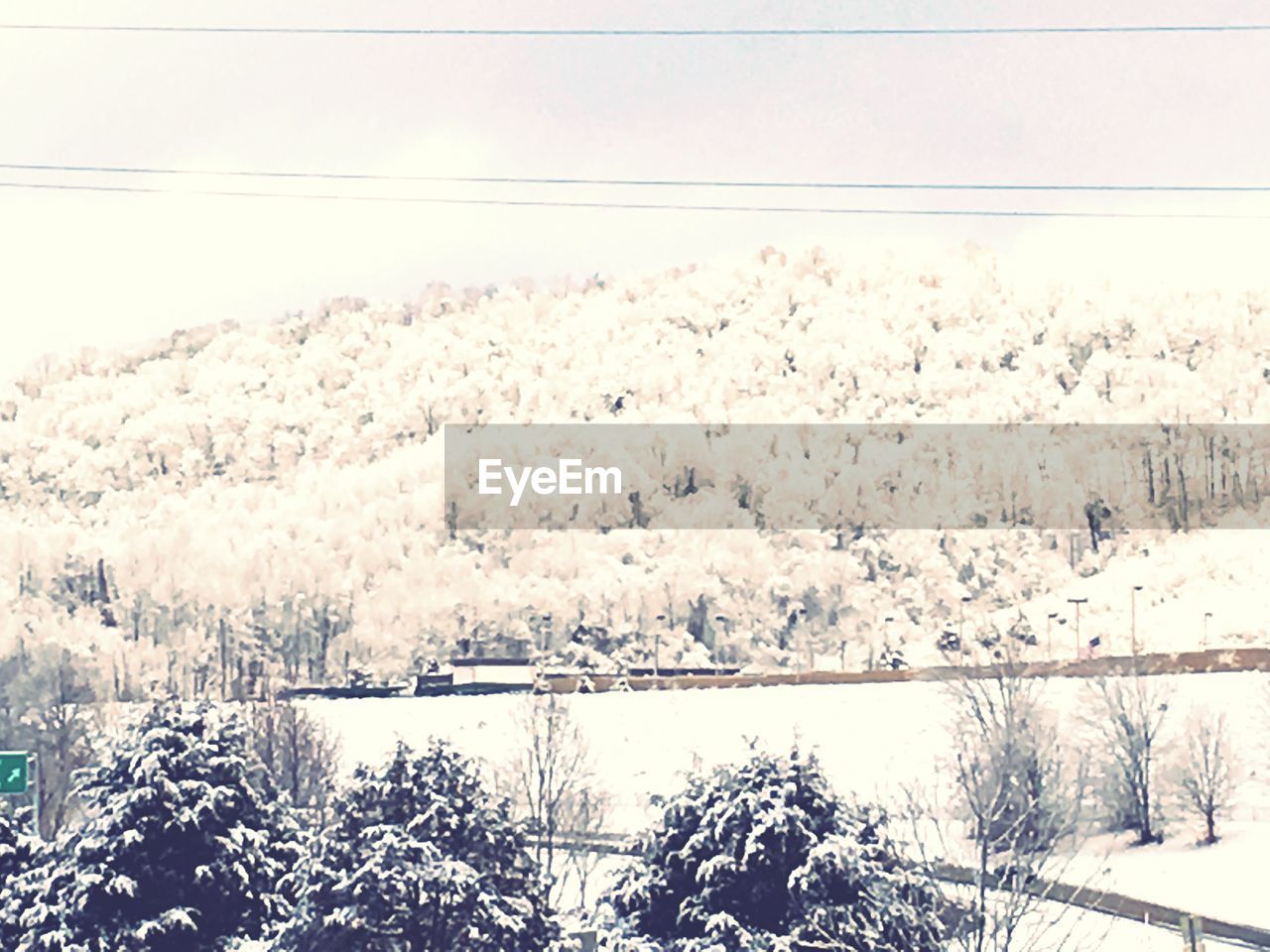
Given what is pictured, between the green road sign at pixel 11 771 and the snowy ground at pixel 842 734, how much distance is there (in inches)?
1457

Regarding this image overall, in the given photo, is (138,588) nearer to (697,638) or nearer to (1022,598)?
(697,638)

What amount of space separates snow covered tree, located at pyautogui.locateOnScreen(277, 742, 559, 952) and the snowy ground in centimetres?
3687

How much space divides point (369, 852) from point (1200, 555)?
15026 cm

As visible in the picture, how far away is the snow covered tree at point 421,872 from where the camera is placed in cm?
2084

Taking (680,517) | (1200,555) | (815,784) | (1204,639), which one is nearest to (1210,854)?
(815,784)

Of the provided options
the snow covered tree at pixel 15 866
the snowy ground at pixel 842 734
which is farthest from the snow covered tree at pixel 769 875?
the snowy ground at pixel 842 734

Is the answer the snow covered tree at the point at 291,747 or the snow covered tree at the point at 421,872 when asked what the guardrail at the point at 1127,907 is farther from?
the snow covered tree at the point at 421,872

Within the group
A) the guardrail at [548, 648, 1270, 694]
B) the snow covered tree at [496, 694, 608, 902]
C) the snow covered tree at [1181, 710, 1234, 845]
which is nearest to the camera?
the snow covered tree at [496, 694, 608, 902]

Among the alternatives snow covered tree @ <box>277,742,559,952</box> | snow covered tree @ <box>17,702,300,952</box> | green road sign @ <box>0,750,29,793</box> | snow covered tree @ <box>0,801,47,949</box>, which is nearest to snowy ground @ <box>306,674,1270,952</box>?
snow covered tree @ <box>0,801,47,949</box>

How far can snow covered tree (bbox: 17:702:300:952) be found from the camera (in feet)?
76.3

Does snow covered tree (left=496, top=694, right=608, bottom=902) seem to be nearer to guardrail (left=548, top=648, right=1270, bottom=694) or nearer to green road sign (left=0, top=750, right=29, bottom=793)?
guardrail (left=548, top=648, right=1270, bottom=694)

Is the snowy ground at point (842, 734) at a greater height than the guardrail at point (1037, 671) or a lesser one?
lesser

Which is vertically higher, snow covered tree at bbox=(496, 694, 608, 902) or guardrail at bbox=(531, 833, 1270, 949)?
snow covered tree at bbox=(496, 694, 608, 902)

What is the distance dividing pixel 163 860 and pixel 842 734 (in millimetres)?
62321
